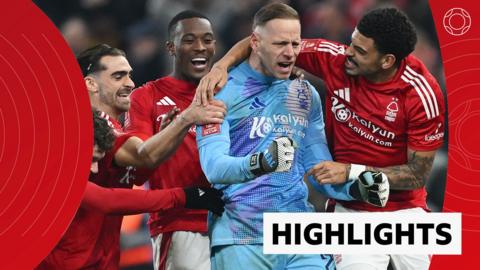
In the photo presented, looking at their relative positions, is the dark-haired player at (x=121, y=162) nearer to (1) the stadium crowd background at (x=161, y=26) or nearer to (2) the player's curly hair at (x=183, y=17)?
(2) the player's curly hair at (x=183, y=17)

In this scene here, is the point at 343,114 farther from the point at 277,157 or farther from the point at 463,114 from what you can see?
the point at 277,157

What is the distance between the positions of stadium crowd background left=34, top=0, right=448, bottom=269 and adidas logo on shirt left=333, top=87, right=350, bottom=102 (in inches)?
104

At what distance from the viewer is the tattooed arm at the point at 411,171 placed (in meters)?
6.57

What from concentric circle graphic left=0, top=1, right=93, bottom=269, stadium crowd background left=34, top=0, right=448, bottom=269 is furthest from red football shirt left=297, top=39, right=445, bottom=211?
stadium crowd background left=34, top=0, right=448, bottom=269

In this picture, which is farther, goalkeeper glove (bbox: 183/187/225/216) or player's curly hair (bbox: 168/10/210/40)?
player's curly hair (bbox: 168/10/210/40)

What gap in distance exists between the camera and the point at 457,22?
658 cm

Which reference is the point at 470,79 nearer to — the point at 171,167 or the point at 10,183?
the point at 171,167

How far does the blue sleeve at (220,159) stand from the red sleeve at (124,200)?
413 millimetres

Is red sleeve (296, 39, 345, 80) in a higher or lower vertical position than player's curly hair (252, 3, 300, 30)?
lower

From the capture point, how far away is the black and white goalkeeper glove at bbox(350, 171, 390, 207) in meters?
6.35

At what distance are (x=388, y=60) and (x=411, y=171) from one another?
2.03 feet

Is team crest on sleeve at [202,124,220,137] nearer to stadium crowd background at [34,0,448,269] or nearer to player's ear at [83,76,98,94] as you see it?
player's ear at [83,76,98,94]

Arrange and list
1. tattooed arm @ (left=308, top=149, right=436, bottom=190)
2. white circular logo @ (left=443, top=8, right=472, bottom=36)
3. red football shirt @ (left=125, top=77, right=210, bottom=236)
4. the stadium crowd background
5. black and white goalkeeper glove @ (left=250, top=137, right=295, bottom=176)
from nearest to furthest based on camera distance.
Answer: black and white goalkeeper glove @ (left=250, top=137, right=295, bottom=176) < tattooed arm @ (left=308, top=149, right=436, bottom=190) < white circular logo @ (left=443, top=8, right=472, bottom=36) < red football shirt @ (left=125, top=77, right=210, bottom=236) < the stadium crowd background


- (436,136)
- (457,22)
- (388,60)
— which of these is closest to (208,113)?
(388,60)
